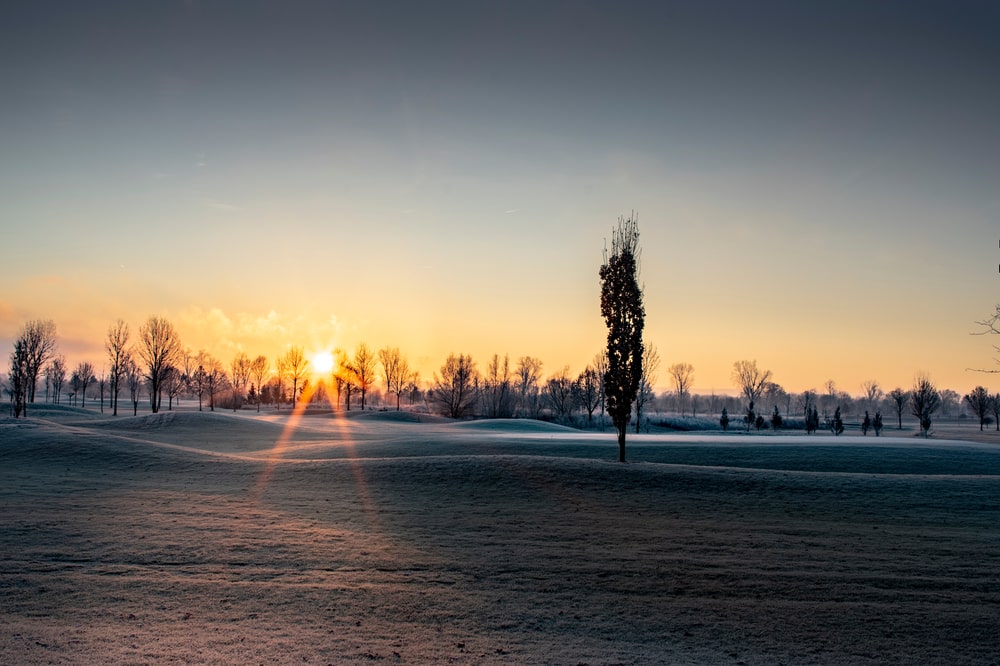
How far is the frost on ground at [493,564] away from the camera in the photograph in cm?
898

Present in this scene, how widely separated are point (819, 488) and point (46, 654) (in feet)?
63.8

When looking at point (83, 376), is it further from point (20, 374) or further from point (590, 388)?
point (590, 388)

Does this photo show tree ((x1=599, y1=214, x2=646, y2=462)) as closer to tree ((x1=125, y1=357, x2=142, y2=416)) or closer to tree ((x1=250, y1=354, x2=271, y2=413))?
tree ((x1=125, y1=357, x2=142, y2=416))

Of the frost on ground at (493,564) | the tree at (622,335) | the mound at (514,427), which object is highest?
the tree at (622,335)

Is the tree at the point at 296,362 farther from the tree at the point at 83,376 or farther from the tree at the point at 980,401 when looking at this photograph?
the tree at the point at 980,401

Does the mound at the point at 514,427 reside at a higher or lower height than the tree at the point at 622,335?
lower

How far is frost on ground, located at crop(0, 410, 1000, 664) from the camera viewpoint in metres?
8.98

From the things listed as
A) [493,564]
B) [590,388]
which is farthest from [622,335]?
[590,388]

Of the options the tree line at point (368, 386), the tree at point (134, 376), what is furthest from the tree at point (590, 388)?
the tree at point (134, 376)

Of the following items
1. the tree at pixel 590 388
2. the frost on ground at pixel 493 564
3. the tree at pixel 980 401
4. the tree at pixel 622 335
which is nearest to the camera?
the frost on ground at pixel 493 564

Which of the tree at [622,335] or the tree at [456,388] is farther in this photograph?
the tree at [456,388]

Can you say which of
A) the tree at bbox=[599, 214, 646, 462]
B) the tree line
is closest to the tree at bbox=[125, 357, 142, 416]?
the tree line

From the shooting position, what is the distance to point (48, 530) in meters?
14.6

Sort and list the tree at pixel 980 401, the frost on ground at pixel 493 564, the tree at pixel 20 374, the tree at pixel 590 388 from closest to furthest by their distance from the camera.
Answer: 1. the frost on ground at pixel 493 564
2. the tree at pixel 20 374
3. the tree at pixel 980 401
4. the tree at pixel 590 388
